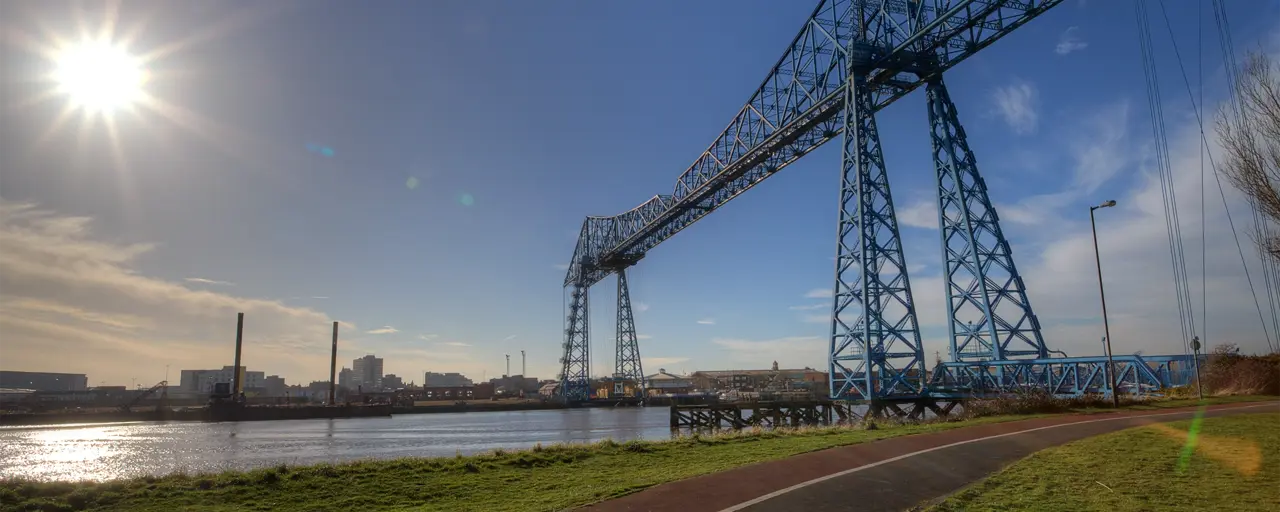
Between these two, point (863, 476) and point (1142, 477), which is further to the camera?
point (863, 476)

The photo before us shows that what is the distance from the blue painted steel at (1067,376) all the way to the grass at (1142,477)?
1176cm

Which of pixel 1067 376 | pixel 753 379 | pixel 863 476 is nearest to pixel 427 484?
pixel 863 476

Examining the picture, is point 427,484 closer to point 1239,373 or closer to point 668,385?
point 1239,373

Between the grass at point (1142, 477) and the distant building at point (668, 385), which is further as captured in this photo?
the distant building at point (668, 385)

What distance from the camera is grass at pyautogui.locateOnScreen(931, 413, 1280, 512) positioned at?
27.0ft

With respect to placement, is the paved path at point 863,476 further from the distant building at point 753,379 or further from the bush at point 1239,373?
the distant building at point 753,379

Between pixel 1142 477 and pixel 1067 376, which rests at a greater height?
pixel 1067 376

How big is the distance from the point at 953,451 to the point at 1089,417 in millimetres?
8772

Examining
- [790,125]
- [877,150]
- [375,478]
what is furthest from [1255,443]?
[790,125]

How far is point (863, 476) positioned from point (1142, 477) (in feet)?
12.1

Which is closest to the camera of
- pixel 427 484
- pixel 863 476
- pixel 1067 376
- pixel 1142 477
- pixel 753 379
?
pixel 1142 477

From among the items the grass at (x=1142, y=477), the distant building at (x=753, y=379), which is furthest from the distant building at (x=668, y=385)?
the grass at (x=1142, y=477)

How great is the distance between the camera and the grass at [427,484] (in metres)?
10.8

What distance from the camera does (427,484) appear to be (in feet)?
41.7
